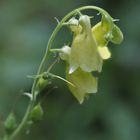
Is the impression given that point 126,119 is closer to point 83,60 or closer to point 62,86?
point 62,86

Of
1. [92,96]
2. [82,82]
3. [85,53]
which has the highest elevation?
[85,53]

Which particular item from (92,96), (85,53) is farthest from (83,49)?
(92,96)

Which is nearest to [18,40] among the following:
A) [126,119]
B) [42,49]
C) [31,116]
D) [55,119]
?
[42,49]

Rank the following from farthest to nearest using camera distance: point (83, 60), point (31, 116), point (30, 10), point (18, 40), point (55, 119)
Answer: point (30, 10) → point (18, 40) → point (55, 119) → point (31, 116) → point (83, 60)

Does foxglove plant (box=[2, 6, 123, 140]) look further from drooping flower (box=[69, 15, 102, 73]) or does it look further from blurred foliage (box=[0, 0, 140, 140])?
blurred foliage (box=[0, 0, 140, 140])

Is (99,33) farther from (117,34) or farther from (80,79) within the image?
(80,79)
